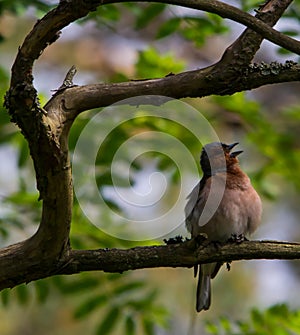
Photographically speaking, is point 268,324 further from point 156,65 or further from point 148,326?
point 156,65

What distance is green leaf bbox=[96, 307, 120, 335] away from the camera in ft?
21.2

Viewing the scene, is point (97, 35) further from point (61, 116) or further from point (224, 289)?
point (61, 116)

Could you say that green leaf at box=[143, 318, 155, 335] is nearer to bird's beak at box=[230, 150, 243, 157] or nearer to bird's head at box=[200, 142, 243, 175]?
bird's head at box=[200, 142, 243, 175]

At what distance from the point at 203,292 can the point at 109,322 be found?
860mm

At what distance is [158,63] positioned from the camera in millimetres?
6766

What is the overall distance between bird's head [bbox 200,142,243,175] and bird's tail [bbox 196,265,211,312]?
986 millimetres

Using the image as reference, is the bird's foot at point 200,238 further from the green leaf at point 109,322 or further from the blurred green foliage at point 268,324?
the green leaf at point 109,322

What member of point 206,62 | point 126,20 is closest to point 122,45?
point 126,20

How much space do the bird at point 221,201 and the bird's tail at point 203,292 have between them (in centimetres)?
34

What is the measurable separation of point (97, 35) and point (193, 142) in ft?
23.1

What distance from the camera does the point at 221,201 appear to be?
5930mm

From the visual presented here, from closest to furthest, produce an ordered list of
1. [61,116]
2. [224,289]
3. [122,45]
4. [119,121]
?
[61,116], [119,121], [224,289], [122,45]

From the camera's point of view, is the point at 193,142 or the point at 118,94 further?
the point at 193,142

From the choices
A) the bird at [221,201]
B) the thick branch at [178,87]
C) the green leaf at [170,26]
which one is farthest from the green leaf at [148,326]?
the thick branch at [178,87]
